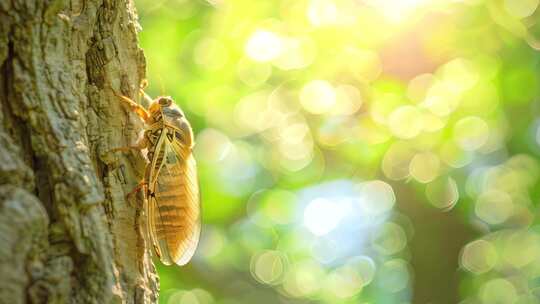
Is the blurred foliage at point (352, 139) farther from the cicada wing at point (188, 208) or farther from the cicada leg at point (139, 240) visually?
the cicada leg at point (139, 240)

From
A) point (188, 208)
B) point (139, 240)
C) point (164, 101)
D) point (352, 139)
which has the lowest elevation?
point (139, 240)

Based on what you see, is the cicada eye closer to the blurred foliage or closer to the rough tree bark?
the rough tree bark

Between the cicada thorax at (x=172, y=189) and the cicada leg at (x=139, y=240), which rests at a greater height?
the cicada thorax at (x=172, y=189)

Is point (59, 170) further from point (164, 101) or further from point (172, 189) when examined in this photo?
point (164, 101)

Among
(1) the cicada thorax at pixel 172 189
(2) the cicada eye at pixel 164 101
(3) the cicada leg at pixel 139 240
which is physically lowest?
(3) the cicada leg at pixel 139 240

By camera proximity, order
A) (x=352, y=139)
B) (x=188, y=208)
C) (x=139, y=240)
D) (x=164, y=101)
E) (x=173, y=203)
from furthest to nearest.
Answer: (x=352, y=139), (x=164, y=101), (x=188, y=208), (x=173, y=203), (x=139, y=240)

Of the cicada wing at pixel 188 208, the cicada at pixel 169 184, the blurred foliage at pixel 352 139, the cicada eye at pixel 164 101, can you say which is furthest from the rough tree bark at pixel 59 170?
the blurred foliage at pixel 352 139

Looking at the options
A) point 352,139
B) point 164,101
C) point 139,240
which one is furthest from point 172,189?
point 352,139
